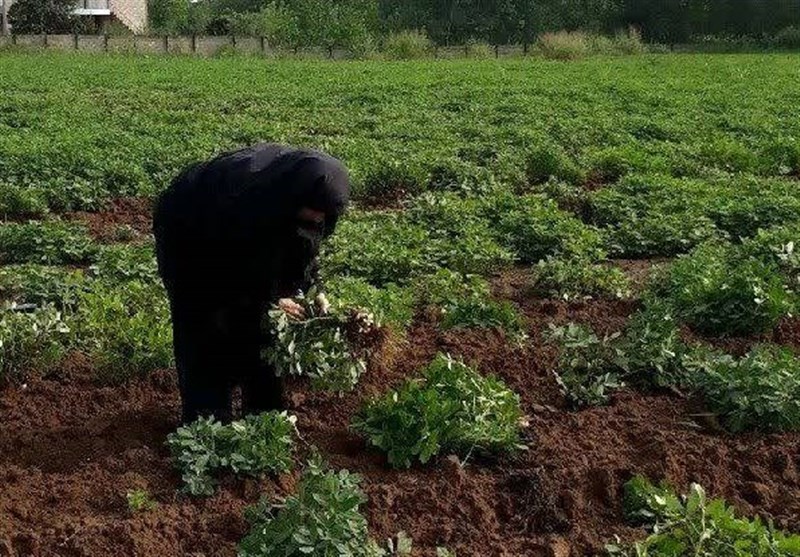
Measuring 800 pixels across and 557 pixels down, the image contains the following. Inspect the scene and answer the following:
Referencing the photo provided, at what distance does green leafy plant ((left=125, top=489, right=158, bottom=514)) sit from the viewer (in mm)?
4734

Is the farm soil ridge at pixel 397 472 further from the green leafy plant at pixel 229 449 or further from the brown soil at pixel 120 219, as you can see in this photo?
the brown soil at pixel 120 219

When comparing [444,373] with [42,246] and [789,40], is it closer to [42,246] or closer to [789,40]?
[42,246]

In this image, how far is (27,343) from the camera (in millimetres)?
6211

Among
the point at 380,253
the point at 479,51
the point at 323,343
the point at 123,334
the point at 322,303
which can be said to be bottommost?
the point at 479,51

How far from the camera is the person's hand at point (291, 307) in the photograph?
5371 millimetres

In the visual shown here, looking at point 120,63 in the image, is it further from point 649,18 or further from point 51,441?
point 649,18

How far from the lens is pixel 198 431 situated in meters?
4.97

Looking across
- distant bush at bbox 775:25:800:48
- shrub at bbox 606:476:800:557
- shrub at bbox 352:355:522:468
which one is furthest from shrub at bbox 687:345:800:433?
distant bush at bbox 775:25:800:48

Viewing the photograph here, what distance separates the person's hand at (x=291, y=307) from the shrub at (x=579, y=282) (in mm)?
3242

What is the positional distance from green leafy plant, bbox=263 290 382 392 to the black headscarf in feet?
0.83

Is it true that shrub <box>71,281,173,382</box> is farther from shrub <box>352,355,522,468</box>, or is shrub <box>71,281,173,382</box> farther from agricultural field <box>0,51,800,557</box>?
shrub <box>352,355,522,468</box>

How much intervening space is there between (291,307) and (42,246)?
15.7 ft

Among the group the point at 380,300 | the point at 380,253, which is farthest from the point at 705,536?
the point at 380,253

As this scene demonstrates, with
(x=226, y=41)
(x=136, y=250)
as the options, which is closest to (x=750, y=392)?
(x=136, y=250)
